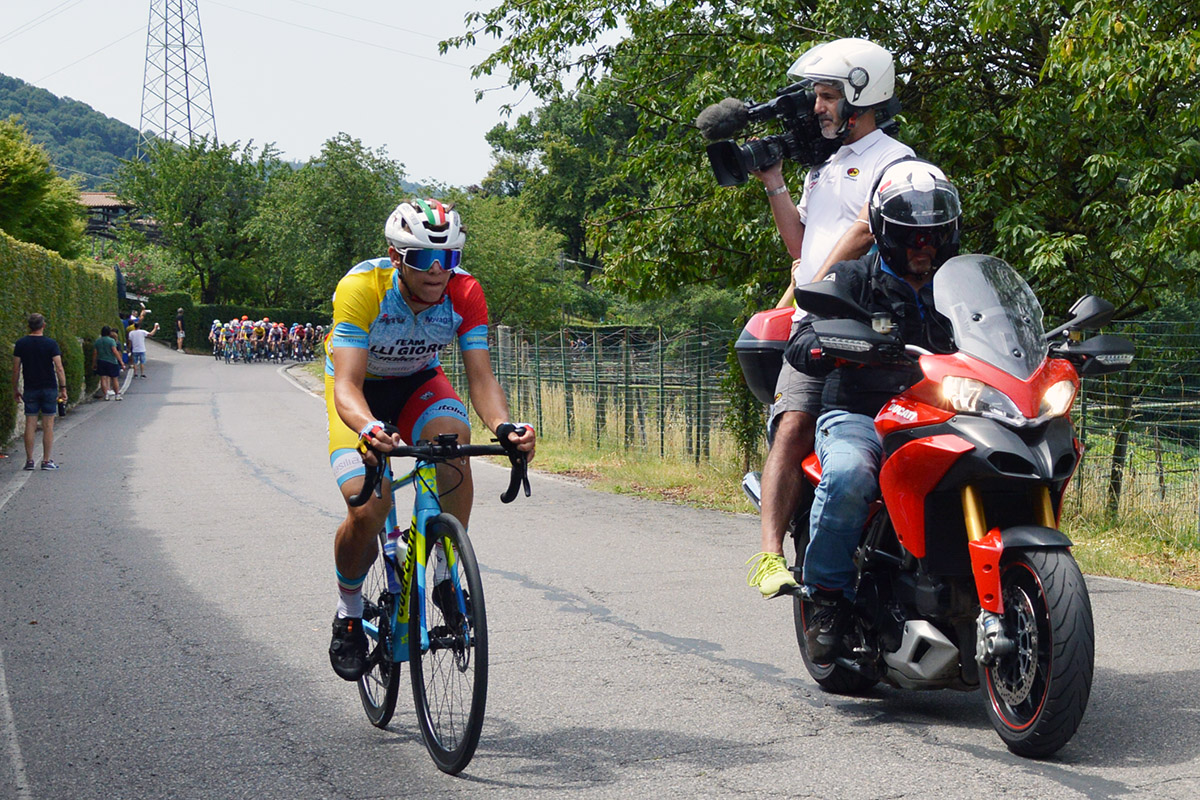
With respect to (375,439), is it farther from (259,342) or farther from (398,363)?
(259,342)

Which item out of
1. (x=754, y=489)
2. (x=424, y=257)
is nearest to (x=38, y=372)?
(x=424, y=257)

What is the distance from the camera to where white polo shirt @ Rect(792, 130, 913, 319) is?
507cm

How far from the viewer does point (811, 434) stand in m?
4.90

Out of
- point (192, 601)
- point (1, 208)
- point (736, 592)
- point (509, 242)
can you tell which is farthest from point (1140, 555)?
point (509, 242)

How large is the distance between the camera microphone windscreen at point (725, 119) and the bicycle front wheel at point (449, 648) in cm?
192

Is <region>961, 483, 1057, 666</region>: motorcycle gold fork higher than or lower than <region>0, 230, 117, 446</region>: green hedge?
lower

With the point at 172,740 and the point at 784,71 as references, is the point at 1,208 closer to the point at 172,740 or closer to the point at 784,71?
the point at 784,71

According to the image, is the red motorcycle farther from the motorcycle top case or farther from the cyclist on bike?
the cyclist on bike

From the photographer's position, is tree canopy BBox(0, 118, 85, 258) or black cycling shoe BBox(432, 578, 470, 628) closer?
black cycling shoe BBox(432, 578, 470, 628)

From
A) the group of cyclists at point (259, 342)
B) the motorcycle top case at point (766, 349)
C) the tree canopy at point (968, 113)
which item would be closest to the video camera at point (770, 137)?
the motorcycle top case at point (766, 349)

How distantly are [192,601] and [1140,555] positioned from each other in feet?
20.0

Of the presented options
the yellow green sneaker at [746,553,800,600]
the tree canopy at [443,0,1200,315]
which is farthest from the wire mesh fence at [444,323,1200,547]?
the yellow green sneaker at [746,553,800,600]

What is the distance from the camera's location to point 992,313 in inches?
164

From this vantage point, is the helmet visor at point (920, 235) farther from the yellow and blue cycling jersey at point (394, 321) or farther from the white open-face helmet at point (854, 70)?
the yellow and blue cycling jersey at point (394, 321)
